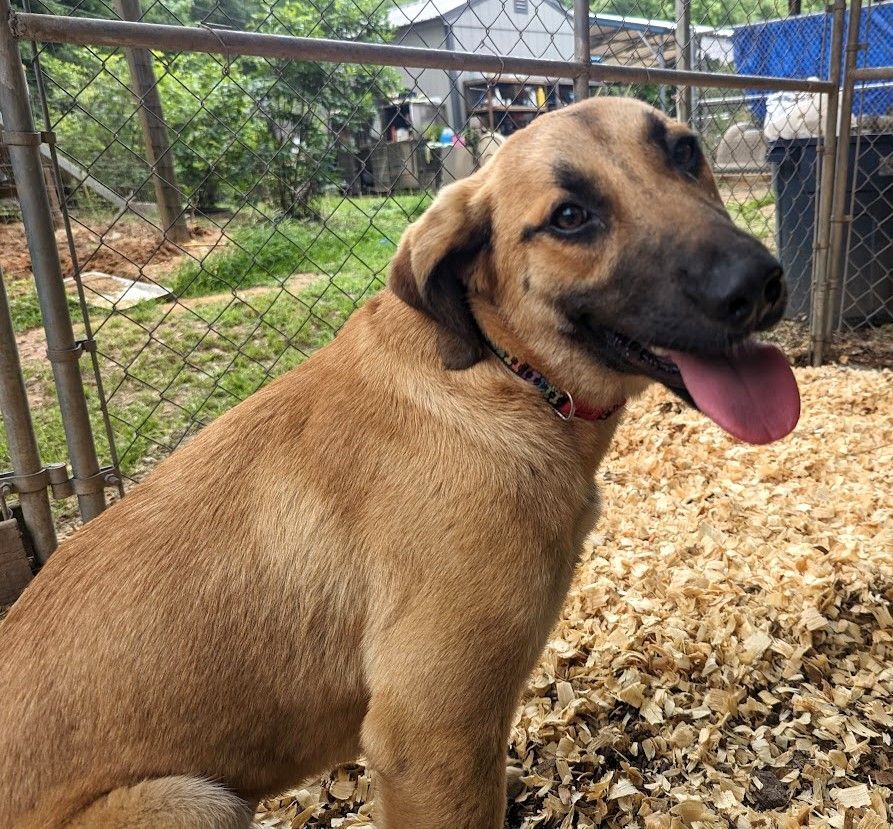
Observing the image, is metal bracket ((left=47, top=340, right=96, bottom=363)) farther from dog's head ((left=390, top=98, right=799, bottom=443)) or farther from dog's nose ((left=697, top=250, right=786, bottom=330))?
dog's nose ((left=697, top=250, right=786, bottom=330))

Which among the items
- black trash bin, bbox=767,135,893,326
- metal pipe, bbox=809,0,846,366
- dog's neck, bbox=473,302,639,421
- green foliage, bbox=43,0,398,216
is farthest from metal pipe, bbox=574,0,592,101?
black trash bin, bbox=767,135,893,326

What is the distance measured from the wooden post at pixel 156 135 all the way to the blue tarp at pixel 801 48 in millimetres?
4803

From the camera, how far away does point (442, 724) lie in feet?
5.19

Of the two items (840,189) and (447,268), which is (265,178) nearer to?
(447,268)

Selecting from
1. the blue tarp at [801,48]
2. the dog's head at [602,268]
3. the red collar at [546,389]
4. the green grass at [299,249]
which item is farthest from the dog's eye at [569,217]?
the blue tarp at [801,48]

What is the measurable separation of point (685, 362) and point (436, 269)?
633mm

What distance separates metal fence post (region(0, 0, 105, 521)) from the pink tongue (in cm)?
196

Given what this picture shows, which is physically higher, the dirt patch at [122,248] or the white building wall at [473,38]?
the white building wall at [473,38]

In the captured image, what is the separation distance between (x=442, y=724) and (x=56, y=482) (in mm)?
1789

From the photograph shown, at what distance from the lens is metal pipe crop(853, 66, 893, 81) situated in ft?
14.8

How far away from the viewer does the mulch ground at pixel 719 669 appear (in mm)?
2117

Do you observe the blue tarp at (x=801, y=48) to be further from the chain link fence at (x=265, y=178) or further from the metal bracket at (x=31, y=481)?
the metal bracket at (x=31, y=481)

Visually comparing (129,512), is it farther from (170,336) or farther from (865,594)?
(170,336)

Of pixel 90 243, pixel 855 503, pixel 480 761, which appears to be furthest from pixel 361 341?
pixel 90 243
